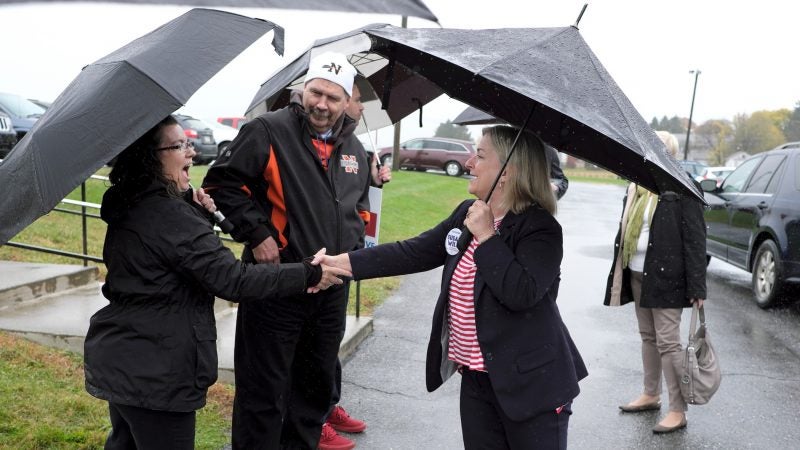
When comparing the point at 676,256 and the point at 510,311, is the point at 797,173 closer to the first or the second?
the point at 676,256

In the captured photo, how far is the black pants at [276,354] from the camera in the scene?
356cm

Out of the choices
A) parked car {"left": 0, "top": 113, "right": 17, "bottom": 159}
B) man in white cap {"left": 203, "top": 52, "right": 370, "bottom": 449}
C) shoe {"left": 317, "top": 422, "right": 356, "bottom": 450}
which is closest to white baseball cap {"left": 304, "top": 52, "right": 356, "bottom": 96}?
man in white cap {"left": 203, "top": 52, "right": 370, "bottom": 449}

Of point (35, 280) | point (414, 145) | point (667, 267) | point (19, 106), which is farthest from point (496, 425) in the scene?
point (414, 145)

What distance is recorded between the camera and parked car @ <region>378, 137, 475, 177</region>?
3425cm

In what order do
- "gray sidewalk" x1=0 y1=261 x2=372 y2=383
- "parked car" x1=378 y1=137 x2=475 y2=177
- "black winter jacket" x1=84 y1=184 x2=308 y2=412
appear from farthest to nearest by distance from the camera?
"parked car" x1=378 y1=137 x2=475 y2=177
"gray sidewalk" x1=0 y1=261 x2=372 y2=383
"black winter jacket" x1=84 y1=184 x2=308 y2=412

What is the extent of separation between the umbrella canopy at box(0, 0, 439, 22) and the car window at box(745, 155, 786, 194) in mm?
8511

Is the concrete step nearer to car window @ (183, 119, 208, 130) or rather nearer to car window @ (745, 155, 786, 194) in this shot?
car window @ (745, 155, 786, 194)

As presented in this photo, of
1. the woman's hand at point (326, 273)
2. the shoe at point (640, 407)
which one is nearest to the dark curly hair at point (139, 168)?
the woman's hand at point (326, 273)

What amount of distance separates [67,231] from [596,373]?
19.6 feet

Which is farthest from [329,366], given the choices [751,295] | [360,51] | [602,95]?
[751,295]

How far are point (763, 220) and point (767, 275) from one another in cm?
69

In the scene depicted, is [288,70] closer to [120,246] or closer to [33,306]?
[120,246]

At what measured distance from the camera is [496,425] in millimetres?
2838

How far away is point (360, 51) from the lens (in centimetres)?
444
